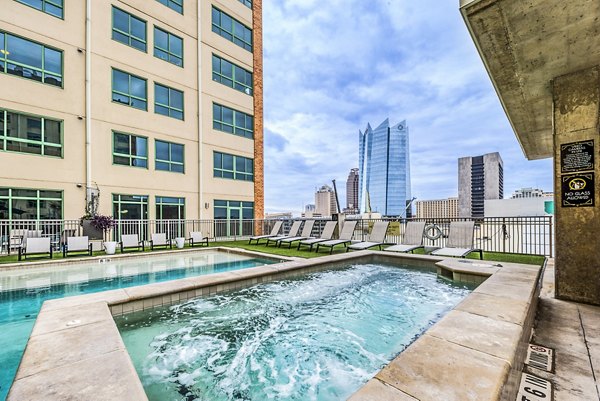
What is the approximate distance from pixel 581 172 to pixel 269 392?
463cm

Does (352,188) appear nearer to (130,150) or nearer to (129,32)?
(129,32)

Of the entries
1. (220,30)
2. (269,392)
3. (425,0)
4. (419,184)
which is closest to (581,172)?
(269,392)

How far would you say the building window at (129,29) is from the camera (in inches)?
507

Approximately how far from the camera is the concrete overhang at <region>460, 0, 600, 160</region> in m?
2.64

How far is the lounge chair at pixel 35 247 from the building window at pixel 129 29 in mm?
9817

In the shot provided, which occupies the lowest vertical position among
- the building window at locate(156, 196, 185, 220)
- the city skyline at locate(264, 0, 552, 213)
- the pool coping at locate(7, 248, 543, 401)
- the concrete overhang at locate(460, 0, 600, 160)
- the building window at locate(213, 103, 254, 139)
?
the pool coping at locate(7, 248, 543, 401)

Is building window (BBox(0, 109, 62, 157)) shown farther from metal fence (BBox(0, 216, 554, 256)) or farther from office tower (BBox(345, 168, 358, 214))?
office tower (BBox(345, 168, 358, 214))

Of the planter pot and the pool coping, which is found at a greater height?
the pool coping

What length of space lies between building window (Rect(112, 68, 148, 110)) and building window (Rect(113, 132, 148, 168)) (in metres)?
1.60

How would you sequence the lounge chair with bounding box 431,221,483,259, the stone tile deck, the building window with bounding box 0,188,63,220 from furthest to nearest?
the building window with bounding box 0,188,63,220 < the lounge chair with bounding box 431,221,483,259 < the stone tile deck

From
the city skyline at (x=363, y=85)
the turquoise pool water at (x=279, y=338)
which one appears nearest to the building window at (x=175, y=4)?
the city skyline at (x=363, y=85)

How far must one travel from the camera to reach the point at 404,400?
1544 millimetres

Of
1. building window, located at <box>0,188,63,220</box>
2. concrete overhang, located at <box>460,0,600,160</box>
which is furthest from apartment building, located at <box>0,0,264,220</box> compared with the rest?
concrete overhang, located at <box>460,0,600,160</box>

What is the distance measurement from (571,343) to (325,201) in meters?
101
